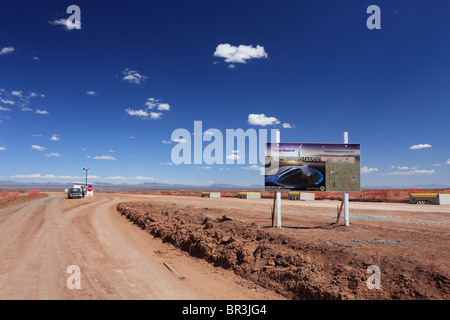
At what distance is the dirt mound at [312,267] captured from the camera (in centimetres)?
579

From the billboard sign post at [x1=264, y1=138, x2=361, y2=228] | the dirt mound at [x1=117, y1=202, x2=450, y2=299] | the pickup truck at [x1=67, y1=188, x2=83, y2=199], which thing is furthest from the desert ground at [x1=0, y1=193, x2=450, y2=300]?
the pickup truck at [x1=67, y1=188, x2=83, y2=199]

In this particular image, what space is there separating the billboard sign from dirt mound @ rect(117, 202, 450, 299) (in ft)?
9.76

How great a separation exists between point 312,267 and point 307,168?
20.7 feet

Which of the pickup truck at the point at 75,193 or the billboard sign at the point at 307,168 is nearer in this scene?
the billboard sign at the point at 307,168

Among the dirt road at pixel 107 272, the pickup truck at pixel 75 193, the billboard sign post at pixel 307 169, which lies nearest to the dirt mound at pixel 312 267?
the dirt road at pixel 107 272

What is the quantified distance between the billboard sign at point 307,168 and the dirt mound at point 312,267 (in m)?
2.97

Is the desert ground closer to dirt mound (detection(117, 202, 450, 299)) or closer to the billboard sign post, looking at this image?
dirt mound (detection(117, 202, 450, 299))

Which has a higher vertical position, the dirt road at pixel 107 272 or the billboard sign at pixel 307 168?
the billboard sign at pixel 307 168

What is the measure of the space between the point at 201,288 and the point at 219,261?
196 centimetres

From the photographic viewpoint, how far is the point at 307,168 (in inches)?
499

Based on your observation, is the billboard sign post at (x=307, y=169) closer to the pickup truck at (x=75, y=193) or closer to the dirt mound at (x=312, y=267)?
the dirt mound at (x=312, y=267)

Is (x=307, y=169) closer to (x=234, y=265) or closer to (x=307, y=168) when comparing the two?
(x=307, y=168)
